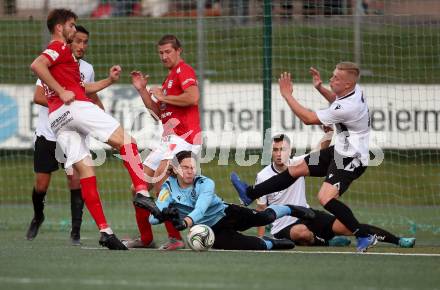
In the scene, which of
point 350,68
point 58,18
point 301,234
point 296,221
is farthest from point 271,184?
point 58,18

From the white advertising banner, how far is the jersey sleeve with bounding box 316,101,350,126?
5477 mm

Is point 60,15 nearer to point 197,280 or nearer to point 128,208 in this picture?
point 197,280

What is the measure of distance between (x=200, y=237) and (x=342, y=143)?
1.85 metres

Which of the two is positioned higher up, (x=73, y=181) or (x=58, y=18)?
(x=58, y=18)

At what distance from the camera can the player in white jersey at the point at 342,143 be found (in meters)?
10.6

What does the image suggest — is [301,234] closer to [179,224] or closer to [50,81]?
[179,224]

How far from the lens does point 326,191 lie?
10656 mm

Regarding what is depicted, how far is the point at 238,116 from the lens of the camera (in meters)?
17.6

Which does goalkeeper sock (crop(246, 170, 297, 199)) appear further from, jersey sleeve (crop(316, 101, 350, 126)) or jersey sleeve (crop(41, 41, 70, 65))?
jersey sleeve (crop(41, 41, 70, 65))

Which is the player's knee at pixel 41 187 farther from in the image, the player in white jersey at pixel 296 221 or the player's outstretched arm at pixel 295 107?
the player's outstretched arm at pixel 295 107

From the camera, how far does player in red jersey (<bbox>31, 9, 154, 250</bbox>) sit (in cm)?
1011

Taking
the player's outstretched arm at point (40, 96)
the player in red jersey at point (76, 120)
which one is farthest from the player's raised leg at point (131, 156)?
the player's outstretched arm at point (40, 96)

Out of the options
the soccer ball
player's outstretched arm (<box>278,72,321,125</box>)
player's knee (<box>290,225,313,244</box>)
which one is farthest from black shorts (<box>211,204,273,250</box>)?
player's knee (<box>290,225,313,244</box>)

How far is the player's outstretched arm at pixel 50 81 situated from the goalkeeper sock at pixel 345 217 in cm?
279
